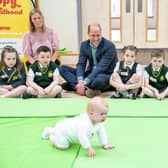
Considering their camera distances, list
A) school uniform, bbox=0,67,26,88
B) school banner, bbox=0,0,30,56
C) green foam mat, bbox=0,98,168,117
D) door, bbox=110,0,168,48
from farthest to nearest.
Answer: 1. door, bbox=110,0,168,48
2. school banner, bbox=0,0,30,56
3. school uniform, bbox=0,67,26,88
4. green foam mat, bbox=0,98,168,117

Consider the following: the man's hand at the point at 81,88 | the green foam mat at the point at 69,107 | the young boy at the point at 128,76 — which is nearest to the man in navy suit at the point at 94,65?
the man's hand at the point at 81,88

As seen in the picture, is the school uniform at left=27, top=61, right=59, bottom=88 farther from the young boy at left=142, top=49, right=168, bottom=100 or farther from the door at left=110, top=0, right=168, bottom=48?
the door at left=110, top=0, right=168, bottom=48

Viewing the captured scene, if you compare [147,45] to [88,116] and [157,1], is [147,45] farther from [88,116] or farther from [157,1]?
[88,116]

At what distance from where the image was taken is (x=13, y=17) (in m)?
4.92

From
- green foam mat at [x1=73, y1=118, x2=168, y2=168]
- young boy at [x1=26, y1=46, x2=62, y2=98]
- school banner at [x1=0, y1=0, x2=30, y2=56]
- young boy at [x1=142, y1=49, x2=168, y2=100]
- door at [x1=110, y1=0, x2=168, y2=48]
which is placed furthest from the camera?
door at [x1=110, y1=0, x2=168, y2=48]

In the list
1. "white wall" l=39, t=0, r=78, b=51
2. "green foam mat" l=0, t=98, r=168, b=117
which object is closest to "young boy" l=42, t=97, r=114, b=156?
"green foam mat" l=0, t=98, r=168, b=117

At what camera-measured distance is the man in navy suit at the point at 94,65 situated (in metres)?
3.97

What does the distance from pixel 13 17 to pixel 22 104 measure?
1.93 m

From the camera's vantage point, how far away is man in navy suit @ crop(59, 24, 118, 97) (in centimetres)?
397

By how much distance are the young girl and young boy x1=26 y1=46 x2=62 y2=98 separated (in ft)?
0.37

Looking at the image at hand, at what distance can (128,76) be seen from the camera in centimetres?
371

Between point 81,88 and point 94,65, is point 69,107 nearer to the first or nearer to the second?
point 81,88

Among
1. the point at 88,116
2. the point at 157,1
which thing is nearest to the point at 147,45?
the point at 157,1

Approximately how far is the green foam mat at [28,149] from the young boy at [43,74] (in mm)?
1106
